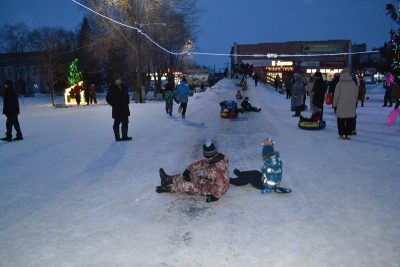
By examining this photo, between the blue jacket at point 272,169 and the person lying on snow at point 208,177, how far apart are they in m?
0.67

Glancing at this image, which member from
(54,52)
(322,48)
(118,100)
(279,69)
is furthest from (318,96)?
(322,48)

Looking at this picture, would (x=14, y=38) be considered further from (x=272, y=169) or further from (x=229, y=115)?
(x=272, y=169)

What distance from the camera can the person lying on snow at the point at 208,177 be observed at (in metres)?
5.56

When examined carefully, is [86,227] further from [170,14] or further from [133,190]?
[170,14]

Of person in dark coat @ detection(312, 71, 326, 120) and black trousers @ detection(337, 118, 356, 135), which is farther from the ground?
person in dark coat @ detection(312, 71, 326, 120)

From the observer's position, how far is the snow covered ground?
4.05 meters

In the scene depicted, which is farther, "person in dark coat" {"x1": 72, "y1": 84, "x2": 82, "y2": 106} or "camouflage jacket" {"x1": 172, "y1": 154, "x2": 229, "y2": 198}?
"person in dark coat" {"x1": 72, "y1": 84, "x2": 82, "y2": 106}

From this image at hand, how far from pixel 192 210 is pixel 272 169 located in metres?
1.48

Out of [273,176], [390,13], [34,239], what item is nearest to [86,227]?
[34,239]

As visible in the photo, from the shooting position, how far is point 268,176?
5.89 meters

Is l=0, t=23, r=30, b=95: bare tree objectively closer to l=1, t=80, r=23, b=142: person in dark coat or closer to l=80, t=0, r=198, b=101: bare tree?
l=80, t=0, r=198, b=101: bare tree

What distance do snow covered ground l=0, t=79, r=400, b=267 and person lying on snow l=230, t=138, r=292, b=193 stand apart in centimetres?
15

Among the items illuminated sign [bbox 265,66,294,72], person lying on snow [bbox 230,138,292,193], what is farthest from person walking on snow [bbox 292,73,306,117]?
illuminated sign [bbox 265,66,294,72]

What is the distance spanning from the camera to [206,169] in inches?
219
